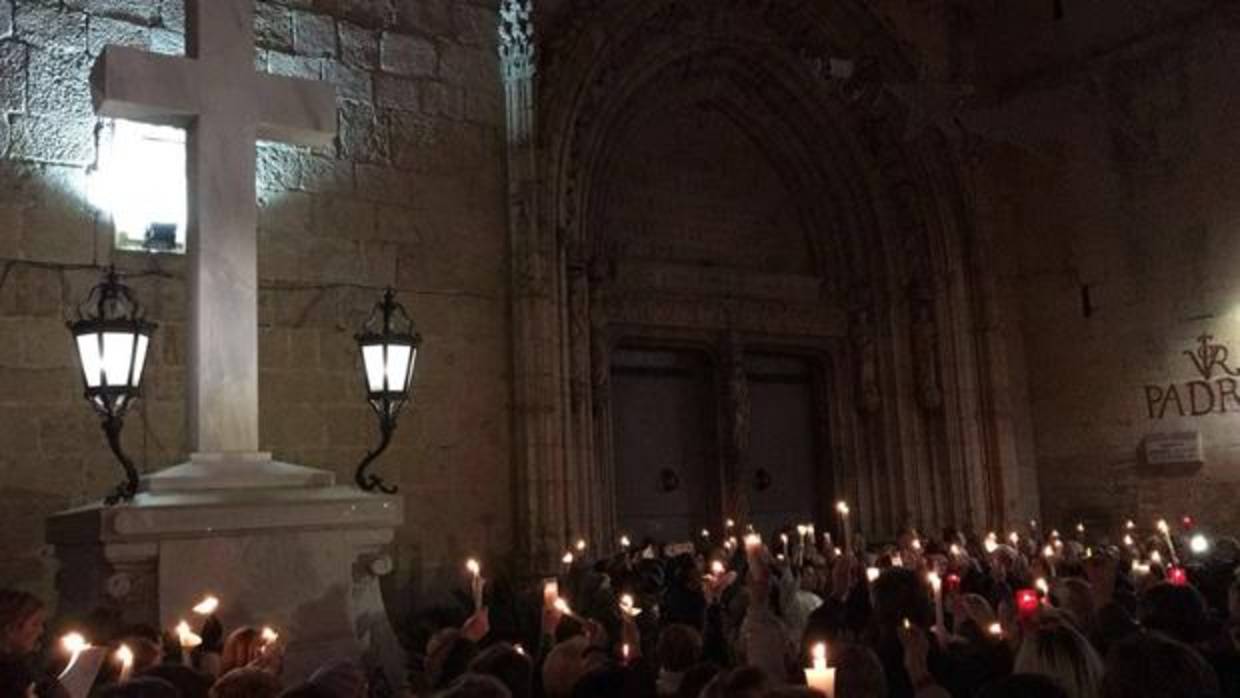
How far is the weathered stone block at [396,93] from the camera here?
8.03 m

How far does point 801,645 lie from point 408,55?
559 centimetres

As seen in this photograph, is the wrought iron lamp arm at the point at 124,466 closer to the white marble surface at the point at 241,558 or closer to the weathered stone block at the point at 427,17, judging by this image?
the white marble surface at the point at 241,558

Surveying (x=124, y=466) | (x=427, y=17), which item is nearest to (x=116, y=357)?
(x=124, y=466)

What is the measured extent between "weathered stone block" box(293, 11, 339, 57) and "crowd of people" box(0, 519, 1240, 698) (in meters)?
4.16

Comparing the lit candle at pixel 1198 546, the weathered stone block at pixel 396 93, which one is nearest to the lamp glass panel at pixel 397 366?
the weathered stone block at pixel 396 93

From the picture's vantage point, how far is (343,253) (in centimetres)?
771

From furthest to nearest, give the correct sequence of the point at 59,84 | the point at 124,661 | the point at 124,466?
1. the point at 59,84
2. the point at 124,466
3. the point at 124,661

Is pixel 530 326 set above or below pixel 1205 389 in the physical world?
above

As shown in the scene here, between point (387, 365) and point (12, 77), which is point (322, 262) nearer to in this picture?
point (12, 77)

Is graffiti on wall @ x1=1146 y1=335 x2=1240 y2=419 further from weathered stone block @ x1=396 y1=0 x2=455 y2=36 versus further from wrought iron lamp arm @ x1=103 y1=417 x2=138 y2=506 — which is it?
wrought iron lamp arm @ x1=103 y1=417 x2=138 y2=506

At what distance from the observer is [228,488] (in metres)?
4.79

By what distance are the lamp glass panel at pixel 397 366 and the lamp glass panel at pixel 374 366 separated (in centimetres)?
5

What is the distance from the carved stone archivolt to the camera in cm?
1030

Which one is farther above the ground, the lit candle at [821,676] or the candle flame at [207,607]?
the candle flame at [207,607]
